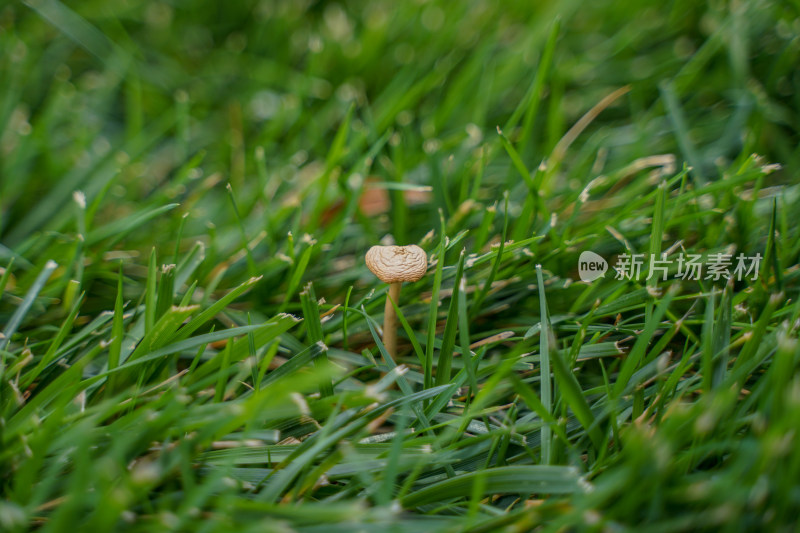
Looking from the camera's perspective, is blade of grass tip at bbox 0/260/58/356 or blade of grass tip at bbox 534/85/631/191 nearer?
blade of grass tip at bbox 0/260/58/356

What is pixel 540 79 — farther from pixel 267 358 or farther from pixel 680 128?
pixel 267 358

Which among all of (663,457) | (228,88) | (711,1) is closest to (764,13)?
(711,1)

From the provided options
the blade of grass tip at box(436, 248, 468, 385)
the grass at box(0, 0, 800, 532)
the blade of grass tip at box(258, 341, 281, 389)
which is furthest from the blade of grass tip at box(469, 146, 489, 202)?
the blade of grass tip at box(258, 341, 281, 389)

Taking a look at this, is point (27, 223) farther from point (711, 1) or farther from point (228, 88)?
point (711, 1)

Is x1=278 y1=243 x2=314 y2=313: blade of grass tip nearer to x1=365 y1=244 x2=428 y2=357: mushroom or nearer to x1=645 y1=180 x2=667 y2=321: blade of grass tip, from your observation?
x1=365 y1=244 x2=428 y2=357: mushroom

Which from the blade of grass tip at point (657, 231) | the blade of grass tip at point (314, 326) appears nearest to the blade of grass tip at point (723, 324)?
the blade of grass tip at point (657, 231)

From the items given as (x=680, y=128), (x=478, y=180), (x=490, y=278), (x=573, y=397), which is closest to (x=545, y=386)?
(x=573, y=397)
